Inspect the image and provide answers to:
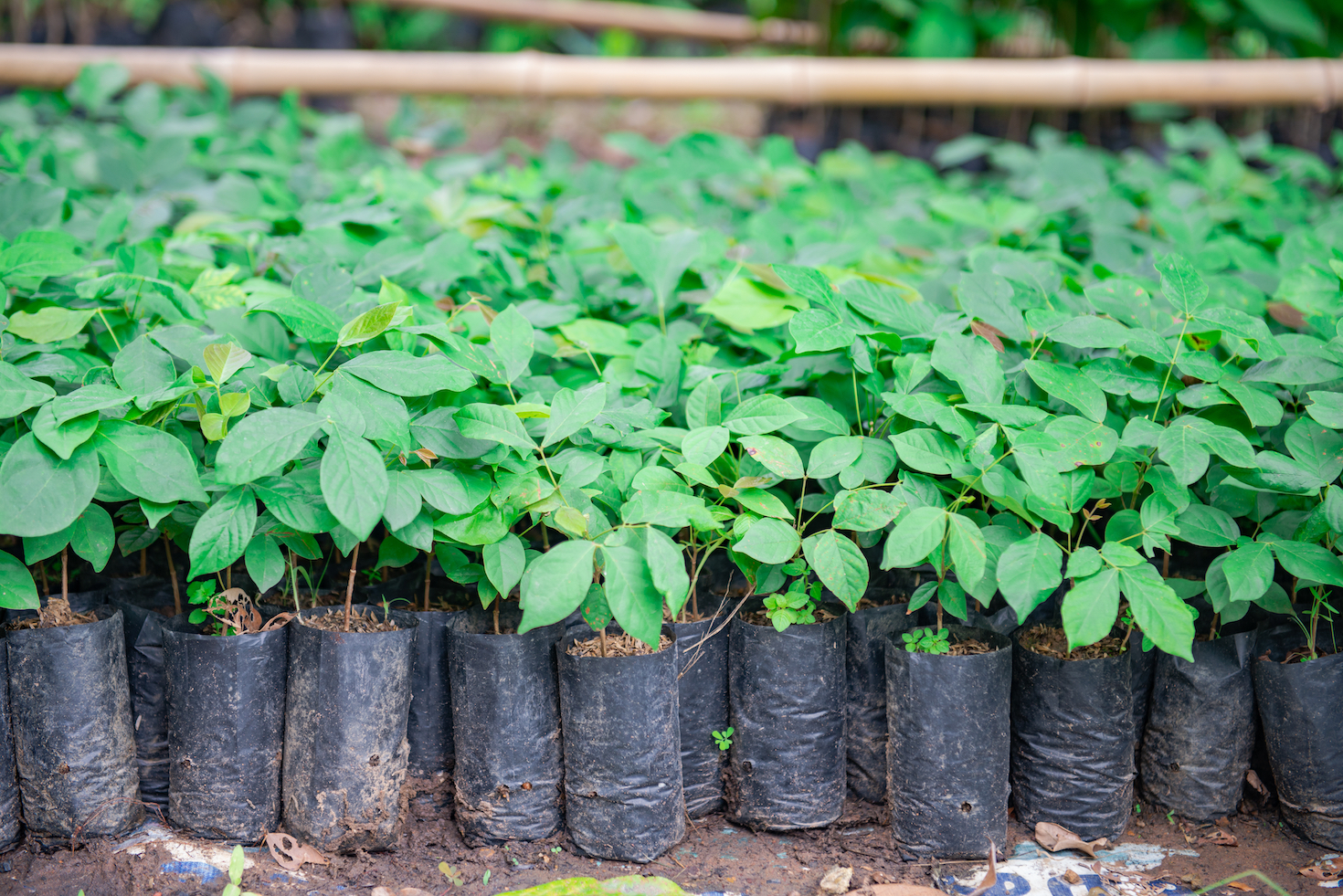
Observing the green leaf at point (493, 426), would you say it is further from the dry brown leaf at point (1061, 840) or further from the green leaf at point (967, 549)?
the dry brown leaf at point (1061, 840)

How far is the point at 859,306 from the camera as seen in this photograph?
3.99 ft

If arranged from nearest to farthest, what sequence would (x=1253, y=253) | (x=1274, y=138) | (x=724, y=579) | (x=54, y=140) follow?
(x=724, y=579), (x=1253, y=253), (x=54, y=140), (x=1274, y=138)

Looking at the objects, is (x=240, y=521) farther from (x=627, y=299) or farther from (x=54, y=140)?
(x=54, y=140)

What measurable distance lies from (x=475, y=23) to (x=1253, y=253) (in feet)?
17.2

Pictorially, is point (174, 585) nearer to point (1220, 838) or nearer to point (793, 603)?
point (793, 603)

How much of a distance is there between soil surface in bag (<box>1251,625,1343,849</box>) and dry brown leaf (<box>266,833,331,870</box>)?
125cm

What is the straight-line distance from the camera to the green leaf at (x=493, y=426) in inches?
40.1

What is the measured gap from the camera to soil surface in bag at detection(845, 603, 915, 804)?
1.23 m

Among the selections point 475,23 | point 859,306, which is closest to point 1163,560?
point 859,306

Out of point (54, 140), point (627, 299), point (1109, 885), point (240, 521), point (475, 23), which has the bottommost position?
point (1109, 885)

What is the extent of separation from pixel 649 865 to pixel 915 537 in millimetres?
545

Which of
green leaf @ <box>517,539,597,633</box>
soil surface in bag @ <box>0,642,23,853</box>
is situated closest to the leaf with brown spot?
green leaf @ <box>517,539,597,633</box>

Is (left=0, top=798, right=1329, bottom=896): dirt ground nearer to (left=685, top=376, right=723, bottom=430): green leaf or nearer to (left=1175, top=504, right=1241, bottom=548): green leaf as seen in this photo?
(left=1175, top=504, right=1241, bottom=548): green leaf

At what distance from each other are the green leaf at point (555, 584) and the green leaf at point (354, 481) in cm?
18
